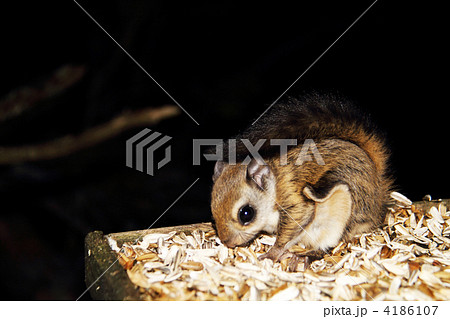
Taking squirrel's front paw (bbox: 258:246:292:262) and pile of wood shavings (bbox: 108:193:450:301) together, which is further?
squirrel's front paw (bbox: 258:246:292:262)

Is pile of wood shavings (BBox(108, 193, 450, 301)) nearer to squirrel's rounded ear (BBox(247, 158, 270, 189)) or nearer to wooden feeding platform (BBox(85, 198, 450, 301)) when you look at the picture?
wooden feeding platform (BBox(85, 198, 450, 301))

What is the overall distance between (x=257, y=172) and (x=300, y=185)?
25 cm

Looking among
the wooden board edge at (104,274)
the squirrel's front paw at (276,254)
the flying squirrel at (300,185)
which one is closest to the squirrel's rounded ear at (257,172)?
the flying squirrel at (300,185)

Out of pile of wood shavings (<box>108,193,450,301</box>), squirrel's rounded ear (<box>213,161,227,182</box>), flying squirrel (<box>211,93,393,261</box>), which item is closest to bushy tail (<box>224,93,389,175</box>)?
flying squirrel (<box>211,93,393,261</box>)

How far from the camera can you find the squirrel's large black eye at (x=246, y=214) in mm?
2064

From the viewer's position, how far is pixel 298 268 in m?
2.01

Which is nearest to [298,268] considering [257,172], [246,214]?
[246,214]

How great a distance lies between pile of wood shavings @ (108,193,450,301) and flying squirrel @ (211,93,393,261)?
0.11m

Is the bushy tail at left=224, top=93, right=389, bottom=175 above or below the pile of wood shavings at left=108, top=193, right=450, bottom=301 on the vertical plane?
above

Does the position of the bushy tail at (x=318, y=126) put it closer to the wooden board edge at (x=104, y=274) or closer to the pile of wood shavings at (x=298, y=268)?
the pile of wood shavings at (x=298, y=268)

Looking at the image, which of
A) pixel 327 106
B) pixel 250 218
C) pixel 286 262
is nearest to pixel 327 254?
pixel 286 262

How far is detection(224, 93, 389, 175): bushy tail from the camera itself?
2.01m

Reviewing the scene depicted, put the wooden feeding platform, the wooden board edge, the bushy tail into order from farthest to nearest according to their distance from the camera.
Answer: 1. the bushy tail
2. the wooden feeding platform
3. the wooden board edge

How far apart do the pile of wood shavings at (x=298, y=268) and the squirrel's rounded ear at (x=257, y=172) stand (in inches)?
16.1
